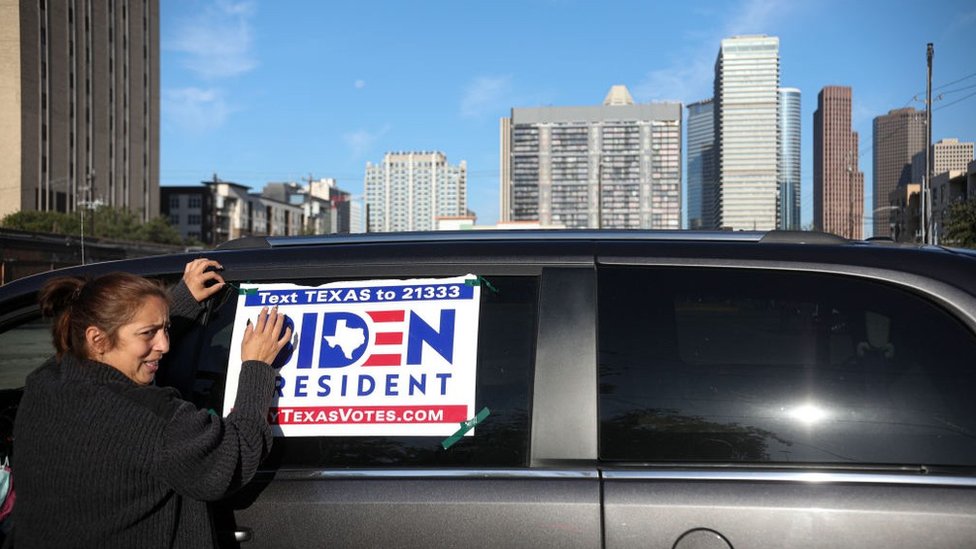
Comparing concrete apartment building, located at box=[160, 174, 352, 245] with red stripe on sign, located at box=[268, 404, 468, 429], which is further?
concrete apartment building, located at box=[160, 174, 352, 245]

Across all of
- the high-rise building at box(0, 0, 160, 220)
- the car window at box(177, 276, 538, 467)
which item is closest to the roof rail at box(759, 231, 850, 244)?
the car window at box(177, 276, 538, 467)

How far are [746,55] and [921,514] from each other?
430 feet

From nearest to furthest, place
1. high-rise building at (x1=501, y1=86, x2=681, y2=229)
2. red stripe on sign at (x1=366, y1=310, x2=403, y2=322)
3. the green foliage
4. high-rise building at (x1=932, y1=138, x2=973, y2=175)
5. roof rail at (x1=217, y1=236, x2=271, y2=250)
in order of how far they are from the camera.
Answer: red stripe on sign at (x1=366, y1=310, x2=403, y2=322) < roof rail at (x1=217, y1=236, x2=271, y2=250) < the green foliage < high-rise building at (x1=932, y1=138, x2=973, y2=175) < high-rise building at (x1=501, y1=86, x2=681, y2=229)

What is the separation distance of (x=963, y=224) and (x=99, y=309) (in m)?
46.0

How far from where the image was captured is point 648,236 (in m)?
2.25

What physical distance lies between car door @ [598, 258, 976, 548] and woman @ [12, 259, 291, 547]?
0.87m

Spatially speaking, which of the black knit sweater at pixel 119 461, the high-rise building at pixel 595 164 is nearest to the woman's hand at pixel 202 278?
the black knit sweater at pixel 119 461

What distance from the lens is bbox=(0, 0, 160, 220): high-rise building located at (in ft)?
198

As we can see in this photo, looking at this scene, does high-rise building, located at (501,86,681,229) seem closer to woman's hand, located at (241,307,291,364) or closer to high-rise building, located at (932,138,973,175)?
high-rise building, located at (932,138,973,175)

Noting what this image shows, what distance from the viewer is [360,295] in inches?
83.0

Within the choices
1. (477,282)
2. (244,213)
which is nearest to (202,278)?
(477,282)

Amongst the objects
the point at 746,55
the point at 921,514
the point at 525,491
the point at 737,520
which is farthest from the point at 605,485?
the point at 746,55

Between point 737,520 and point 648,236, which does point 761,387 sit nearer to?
point 737,520

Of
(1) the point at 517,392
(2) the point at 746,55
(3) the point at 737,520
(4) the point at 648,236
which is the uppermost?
(2) the point at 746,55
